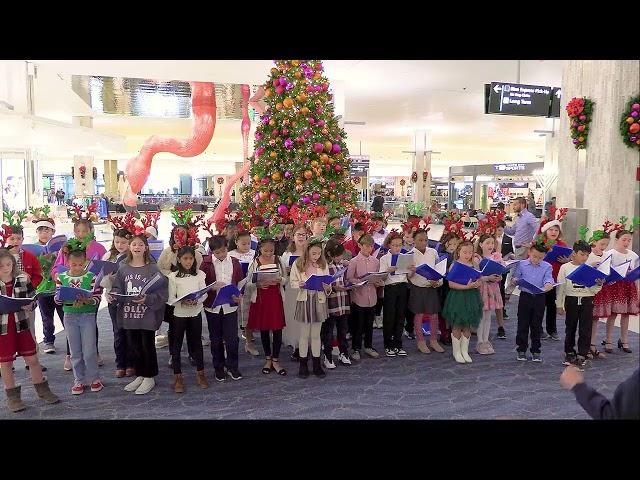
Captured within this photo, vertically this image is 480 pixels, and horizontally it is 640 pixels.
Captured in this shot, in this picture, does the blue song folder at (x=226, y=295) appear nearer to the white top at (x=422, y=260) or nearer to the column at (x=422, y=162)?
the white top at (x=422, y=260)

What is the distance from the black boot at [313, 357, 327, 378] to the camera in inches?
182

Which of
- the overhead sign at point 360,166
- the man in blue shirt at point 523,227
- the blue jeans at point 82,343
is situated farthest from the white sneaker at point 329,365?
the overhead sign at point 360,166

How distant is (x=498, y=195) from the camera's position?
23125 mm

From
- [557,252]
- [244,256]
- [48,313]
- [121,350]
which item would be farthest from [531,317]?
[48,313]

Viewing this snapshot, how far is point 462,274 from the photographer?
494cm

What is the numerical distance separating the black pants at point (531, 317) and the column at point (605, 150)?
3309 millimetres

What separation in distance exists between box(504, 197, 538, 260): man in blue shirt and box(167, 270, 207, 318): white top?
4.95 metres

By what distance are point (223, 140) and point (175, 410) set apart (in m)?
21.4

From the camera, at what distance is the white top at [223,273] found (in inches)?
175

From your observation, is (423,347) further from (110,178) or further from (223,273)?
(110,178)

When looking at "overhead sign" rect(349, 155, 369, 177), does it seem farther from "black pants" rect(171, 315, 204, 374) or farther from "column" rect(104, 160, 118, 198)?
"column" rect(104, 160, 118, 198)

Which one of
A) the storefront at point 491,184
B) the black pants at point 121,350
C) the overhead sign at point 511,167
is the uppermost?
the overhead sign at point 511,167

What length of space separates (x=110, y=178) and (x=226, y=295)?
1161 inches
